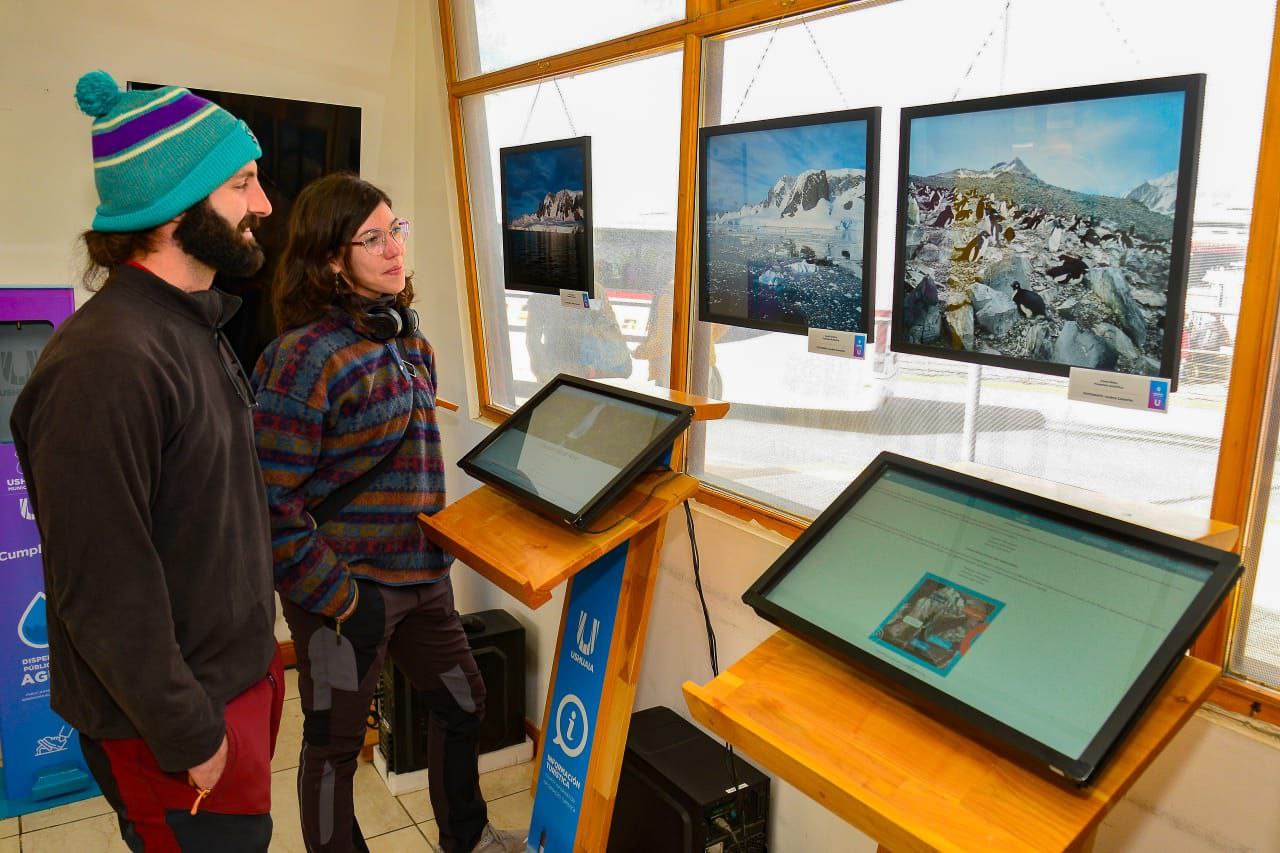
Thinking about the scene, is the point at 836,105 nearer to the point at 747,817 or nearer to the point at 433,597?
A: the point at 433,597

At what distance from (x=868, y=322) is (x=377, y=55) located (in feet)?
7.78

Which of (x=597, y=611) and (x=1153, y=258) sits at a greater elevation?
(x=1153, y=258)

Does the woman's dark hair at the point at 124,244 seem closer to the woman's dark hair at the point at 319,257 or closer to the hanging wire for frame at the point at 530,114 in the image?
the woman's dark hair at the point at 319,257

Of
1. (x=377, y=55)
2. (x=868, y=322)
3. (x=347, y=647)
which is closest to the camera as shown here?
(x=868, y=322)

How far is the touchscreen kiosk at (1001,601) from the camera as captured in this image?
1010 millimetres

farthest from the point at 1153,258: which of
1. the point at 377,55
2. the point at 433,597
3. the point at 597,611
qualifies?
the point at 377,55

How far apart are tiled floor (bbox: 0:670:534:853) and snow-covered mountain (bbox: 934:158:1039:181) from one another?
209 centimetres

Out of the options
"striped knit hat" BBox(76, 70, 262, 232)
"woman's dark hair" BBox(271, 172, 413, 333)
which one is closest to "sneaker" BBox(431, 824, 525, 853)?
"woman's dark hair" BBox(271, 172, 413, 333)

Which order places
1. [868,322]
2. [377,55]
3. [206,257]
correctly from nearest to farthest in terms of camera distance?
1. [206,257]
2. [868,322]
3. [377,55]

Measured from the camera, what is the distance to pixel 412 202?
137 inches

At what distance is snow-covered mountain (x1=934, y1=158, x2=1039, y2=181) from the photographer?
144cm

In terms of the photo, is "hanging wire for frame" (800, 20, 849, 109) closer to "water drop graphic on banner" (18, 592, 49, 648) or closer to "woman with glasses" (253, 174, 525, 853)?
"woman with glasses" (253, 174, 525, 853)

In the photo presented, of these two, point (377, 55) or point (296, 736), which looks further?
point (377, 55)

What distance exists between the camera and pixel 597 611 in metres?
2.17
